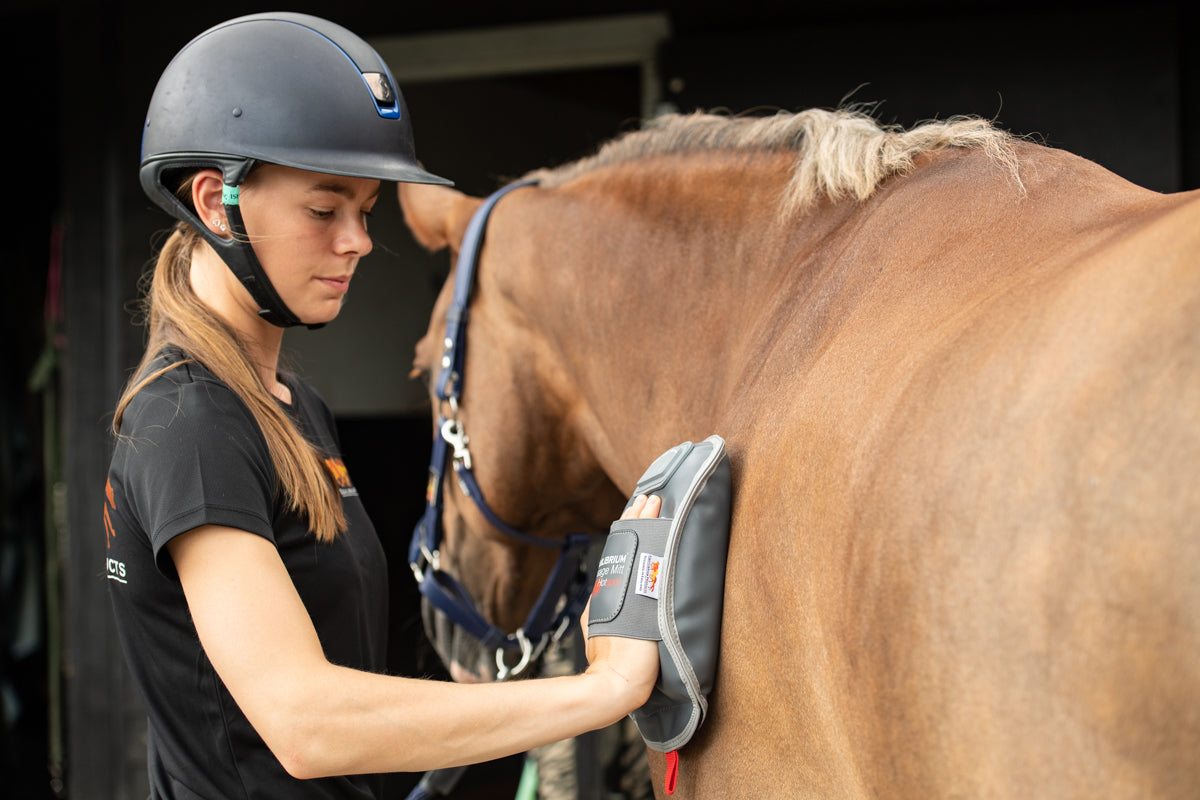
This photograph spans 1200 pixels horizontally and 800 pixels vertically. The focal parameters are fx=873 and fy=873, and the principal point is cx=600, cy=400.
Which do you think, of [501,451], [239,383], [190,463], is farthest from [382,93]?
[501,451]

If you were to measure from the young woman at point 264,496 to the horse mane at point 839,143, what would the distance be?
50cm

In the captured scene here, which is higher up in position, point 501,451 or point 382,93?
point 382,93

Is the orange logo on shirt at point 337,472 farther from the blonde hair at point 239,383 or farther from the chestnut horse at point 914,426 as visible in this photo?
the chestnut horse at point 914,426

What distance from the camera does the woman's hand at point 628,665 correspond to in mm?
939

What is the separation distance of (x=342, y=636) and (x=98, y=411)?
2.93m

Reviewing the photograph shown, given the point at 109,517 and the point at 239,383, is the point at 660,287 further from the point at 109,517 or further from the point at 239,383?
the point at 109,517

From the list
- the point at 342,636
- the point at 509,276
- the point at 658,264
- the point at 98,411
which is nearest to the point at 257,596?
the point at 342,636

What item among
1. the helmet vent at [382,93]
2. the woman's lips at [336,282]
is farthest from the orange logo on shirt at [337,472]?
the helmet vent at [382,93]

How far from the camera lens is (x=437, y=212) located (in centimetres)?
191

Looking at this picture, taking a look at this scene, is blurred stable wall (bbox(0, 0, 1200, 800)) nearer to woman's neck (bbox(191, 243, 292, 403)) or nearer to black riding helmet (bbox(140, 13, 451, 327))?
woman's neck (bbox(191, 243, 292, 403))

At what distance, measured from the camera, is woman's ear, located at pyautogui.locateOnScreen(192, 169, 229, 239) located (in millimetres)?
1080

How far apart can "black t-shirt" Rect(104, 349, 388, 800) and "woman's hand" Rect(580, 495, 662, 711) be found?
1.04 feet

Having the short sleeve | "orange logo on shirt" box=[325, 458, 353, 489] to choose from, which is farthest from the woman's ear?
"orange logo on shirt" box=[325, 458, 353, 489]

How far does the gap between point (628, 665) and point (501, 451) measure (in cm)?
84
